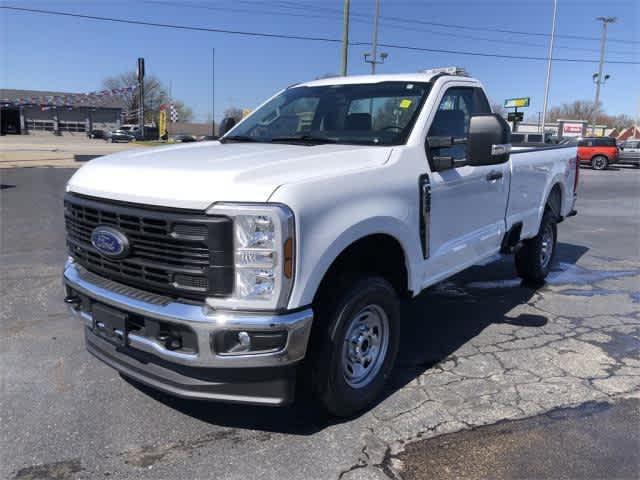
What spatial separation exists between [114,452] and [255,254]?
1.39 m

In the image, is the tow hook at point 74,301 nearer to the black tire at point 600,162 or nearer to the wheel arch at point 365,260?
the wheel arch at point 365,260

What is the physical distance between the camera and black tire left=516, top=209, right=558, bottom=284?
607cm

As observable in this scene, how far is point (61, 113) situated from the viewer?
73.0 m

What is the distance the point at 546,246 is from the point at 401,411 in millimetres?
3807

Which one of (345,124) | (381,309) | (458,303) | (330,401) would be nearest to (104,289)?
(330,401)

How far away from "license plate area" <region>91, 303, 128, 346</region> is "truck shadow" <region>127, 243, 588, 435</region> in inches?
28.0

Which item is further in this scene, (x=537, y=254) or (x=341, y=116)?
(x=537, y=254)

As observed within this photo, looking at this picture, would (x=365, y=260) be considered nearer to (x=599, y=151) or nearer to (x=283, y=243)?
(x=283, y=243)

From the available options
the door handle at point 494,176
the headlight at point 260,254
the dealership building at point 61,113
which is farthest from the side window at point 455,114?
the dealership building at point 61,113

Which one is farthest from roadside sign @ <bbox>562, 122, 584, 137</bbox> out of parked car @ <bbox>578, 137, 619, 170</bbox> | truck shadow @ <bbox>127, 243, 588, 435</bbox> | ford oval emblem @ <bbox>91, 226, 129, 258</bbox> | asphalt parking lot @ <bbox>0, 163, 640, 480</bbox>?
ford oval emblem @ <bbox>91, 226, 129, 258</bbox>

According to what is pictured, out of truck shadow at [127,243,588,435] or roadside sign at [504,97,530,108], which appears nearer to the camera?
truck shadow at [127,243,588,435]

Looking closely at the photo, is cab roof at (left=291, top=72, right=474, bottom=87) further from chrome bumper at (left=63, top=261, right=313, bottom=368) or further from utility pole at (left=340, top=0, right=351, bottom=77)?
utility pole at (left=340, top=0, right=351, bottom=77)

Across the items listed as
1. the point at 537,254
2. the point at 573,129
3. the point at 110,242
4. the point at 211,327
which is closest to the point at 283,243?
the point at 211,327

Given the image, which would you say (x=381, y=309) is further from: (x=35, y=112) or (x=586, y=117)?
(x=586, y=117)
